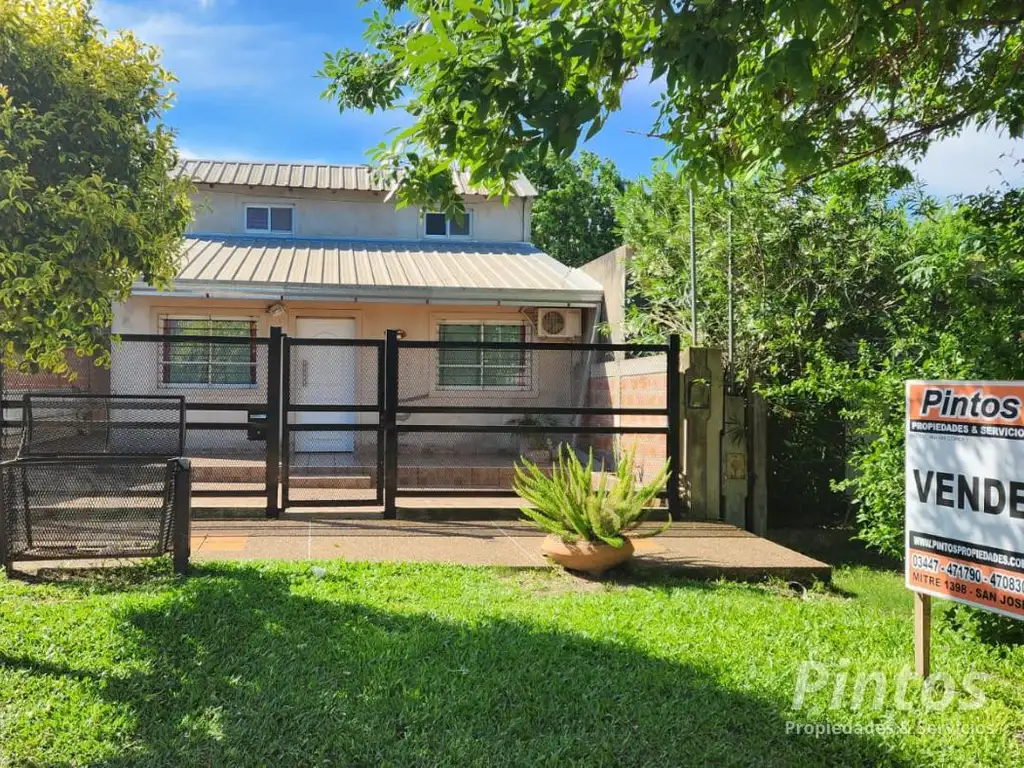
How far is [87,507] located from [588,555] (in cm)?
385

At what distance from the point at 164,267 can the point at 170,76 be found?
114 centimetres

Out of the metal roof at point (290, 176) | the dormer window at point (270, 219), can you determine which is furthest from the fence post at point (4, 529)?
the dormer window at point (270, 219)

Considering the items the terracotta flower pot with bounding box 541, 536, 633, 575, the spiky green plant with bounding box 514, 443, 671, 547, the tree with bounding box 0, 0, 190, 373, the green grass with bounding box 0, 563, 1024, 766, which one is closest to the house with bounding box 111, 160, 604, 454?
the spiky green plant with bounding box 514, 443, 671, 547

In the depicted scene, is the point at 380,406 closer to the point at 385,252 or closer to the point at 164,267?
the point at 164,267

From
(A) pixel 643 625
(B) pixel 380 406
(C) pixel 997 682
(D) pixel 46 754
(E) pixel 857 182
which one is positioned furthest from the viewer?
(B) pixel 380 406

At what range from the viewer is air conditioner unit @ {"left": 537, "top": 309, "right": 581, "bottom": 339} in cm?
1412

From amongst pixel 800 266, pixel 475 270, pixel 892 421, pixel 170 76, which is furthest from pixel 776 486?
pixel 170 76

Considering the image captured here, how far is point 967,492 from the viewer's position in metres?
4.03

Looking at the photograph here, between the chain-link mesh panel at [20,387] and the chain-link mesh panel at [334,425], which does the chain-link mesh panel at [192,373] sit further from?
the chain-link mesh panel at [334,425]

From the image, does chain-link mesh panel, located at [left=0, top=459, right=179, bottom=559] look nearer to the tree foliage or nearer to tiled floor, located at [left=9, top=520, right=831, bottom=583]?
tiled floor, located at [left=9, top=520, right=831, bottom=583]

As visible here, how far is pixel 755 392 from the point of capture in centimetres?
927

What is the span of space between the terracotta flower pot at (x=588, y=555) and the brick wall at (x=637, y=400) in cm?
205

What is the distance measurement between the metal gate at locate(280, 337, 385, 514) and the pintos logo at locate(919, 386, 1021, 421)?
550 cm

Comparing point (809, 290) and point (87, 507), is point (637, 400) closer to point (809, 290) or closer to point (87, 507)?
point (809, 290)
